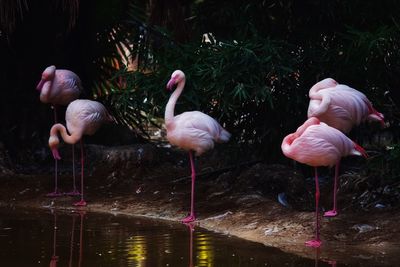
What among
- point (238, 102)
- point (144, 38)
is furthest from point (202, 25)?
point (238, 102)

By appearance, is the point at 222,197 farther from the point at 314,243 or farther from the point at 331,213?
the point at 314,243

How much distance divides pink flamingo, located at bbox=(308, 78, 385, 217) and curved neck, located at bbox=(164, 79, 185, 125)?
1031mm

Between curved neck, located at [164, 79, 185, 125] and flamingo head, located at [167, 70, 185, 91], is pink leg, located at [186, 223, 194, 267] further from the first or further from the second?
flamingo head, located at [167, 70, 185, 91]

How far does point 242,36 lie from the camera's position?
8.14m

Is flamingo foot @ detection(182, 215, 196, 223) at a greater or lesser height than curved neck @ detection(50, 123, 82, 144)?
lesser

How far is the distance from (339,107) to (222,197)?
130 cm

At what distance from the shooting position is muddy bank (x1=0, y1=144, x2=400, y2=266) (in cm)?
644

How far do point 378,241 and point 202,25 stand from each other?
3.49 metres

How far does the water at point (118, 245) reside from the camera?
5828mm

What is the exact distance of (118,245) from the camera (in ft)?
20.8

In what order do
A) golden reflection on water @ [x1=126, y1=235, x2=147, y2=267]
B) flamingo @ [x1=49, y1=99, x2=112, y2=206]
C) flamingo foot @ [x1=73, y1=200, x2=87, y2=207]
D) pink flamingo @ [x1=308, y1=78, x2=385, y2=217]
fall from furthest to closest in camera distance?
1. flamingo @ [x1=49, y1=99, x2=112, y2=206]
2. flamingo foot @ [x1=73, y1=200, x2=87, y2=207]
3. pink flamingo @ [x1=308, y1=78, x2=385, y2=217]
4. golden reflection on water @ [x1=126, y1=235, x2=147, y2=267]

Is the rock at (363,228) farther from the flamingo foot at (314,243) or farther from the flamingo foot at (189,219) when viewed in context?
the flamingo foot at (189,219)

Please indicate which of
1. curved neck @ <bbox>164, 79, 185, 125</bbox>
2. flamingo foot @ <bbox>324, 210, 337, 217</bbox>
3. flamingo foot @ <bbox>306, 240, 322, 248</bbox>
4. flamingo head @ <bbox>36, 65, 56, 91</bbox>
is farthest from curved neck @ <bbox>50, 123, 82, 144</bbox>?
flamingo foot @ <bbox>306, 240, 322, 248</bbox>

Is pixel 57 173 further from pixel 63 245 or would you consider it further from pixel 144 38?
pixel 63 245
